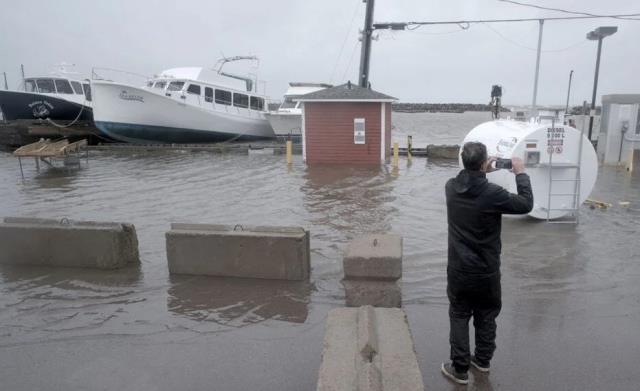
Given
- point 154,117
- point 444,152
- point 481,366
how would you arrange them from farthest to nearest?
1. point 154,117
2. point 444,152
3. point 481,366

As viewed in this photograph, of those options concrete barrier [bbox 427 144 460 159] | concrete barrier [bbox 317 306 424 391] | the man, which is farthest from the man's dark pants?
concrete barrier [bbox 427 144 460 159]

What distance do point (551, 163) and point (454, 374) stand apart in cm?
633

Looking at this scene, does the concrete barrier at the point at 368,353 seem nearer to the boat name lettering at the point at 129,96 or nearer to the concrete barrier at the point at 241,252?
the concrete barrier at the point at 241,252

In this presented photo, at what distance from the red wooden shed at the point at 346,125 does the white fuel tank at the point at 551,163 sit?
919cm

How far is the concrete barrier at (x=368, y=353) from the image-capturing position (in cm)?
302

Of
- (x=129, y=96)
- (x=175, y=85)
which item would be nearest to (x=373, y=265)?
(x=129, y=96)

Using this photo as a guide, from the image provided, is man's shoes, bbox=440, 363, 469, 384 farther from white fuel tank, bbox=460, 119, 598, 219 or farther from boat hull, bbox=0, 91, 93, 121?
boat hull, bbox=0, 91, 93, 121

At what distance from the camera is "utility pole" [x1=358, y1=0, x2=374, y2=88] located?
2269cm

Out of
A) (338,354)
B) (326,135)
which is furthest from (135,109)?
(338,354)

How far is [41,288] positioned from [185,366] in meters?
2.83

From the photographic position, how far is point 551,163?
879 centimetres

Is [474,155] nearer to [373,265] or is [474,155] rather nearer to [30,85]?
[373,265]

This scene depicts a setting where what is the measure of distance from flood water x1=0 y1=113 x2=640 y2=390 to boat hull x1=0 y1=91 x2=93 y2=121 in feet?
58.9

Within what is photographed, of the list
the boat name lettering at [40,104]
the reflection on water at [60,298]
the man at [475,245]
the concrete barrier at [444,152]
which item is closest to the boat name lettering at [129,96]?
the boat name lettering at [40,104]
